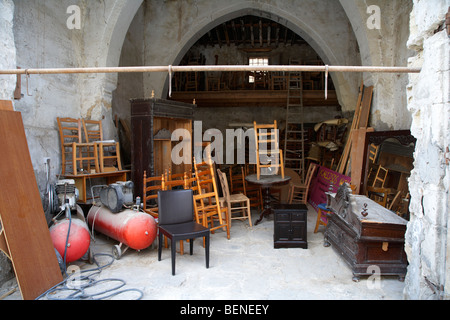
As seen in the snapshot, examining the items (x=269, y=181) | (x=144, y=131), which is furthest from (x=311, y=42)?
(x=144, y=131)

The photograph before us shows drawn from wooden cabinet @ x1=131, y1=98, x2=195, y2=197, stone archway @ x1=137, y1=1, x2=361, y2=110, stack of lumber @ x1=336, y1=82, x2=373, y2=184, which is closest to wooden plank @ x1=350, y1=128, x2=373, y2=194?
stack of lumber @ x1=336, y1=82, x2=373, y2=184

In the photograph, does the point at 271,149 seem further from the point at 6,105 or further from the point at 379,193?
the point at 6,105

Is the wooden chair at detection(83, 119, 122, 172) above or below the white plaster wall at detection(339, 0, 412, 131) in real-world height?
below

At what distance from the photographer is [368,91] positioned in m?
6.65

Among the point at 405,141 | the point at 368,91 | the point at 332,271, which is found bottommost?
the point at 332,271

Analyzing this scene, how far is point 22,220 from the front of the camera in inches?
132

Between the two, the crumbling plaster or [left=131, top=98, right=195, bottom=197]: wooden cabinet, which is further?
[left=131, top=98, right=195, bottom=197]: wooden cabinet

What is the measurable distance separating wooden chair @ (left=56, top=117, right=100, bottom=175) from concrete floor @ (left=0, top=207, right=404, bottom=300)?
1545mm

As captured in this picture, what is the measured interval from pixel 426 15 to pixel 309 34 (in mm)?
6255

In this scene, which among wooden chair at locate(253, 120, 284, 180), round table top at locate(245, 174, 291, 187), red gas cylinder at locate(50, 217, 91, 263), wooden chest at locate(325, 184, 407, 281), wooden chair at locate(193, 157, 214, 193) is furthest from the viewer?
wooden chair at locate(253, 120, 284, 180)

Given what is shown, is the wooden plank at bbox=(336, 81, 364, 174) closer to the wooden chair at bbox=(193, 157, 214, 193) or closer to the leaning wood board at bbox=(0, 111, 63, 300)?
the wooden chair at bbox=(193, 157, 214, 193)

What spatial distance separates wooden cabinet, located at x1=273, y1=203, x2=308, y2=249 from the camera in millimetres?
4801
